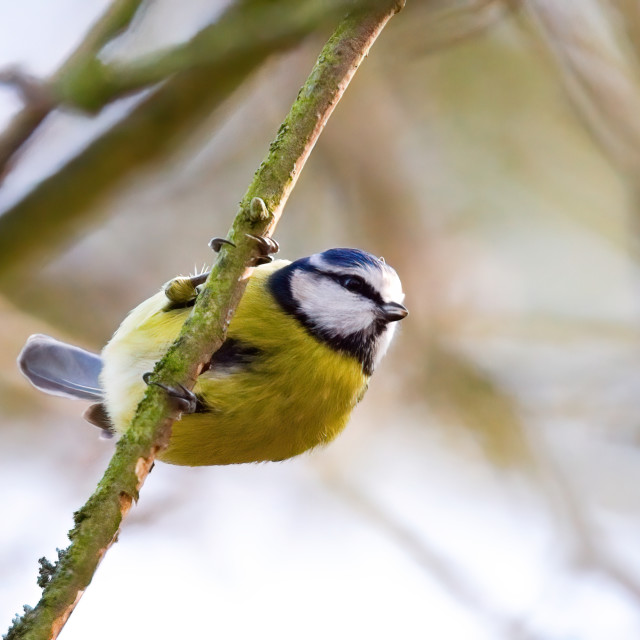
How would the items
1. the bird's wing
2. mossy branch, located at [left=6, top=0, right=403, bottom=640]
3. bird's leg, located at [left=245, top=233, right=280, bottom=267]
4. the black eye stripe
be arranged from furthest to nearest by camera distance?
1. the bird's wing
2. the black eye stripe
3. bird's leg, located at [left=245, top=233, right=280, bottom=267]
4. mossy branch, located at [left=6, top=0, right=403, bottom=640]

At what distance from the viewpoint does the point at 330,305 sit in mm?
1867

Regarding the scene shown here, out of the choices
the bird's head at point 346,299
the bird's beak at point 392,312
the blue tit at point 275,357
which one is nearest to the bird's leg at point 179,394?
the blue tit at point 275,357

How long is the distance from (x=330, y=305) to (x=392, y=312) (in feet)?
0.51

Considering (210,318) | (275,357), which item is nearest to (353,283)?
(275,357)

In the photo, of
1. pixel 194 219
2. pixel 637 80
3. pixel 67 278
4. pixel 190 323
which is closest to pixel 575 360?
pixel 637 80

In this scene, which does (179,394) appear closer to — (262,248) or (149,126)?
(262,248)

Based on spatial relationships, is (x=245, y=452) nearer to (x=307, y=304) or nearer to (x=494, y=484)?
(x=307, y=304)

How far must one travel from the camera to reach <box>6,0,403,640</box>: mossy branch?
114 centimetres

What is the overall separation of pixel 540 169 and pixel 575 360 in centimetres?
86

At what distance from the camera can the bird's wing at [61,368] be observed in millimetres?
2217

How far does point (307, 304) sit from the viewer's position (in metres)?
1.83

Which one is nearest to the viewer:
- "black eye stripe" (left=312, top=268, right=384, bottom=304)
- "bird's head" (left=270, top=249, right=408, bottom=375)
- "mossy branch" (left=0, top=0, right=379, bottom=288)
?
"mossy branch" (left=0, top=0, right=379, bottom=288)

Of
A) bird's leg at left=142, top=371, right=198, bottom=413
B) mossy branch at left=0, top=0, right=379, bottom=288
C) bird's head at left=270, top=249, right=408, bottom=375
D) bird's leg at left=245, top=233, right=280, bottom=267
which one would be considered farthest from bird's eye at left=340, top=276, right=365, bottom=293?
bird's leg at left=142, top=371, right=198, bottom=413

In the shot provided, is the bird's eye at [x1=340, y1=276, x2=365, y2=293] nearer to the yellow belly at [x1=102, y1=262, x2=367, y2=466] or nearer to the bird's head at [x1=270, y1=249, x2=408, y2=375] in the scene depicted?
the bird's head at [x1=270, y1=249, x2=408, y2=375]
